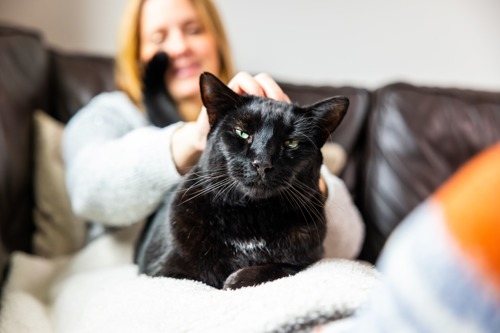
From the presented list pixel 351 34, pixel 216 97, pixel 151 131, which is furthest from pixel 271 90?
pixel 351 34

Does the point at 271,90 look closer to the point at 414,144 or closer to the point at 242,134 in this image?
the point at 242,134

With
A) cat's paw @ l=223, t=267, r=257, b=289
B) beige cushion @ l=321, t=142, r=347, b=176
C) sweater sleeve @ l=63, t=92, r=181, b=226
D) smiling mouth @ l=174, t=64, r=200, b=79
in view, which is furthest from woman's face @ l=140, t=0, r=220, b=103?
cat's paw @ l=223, t=267, r=257, b=289

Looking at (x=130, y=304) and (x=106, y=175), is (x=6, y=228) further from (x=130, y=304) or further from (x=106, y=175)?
(x=130, y=304)

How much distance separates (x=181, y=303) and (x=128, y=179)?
0.39m

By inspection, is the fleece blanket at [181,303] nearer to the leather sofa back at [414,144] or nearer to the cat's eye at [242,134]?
the cat's eye at [242,134]

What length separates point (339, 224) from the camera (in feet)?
3.57

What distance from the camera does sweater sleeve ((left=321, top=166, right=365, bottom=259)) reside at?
1.06 meters

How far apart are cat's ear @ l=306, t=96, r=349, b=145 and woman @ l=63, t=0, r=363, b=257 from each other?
0.11m

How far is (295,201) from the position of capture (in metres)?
0.84

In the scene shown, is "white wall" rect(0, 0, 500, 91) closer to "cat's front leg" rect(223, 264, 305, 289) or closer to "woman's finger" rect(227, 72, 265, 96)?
"woman's finger" rect(227, 72, 265, 96)

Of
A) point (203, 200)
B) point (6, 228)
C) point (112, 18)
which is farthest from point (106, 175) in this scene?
point (112, 18)

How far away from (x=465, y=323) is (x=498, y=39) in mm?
1574

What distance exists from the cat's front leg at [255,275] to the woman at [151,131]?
9.6 inches

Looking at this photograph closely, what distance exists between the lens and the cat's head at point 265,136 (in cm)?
79
